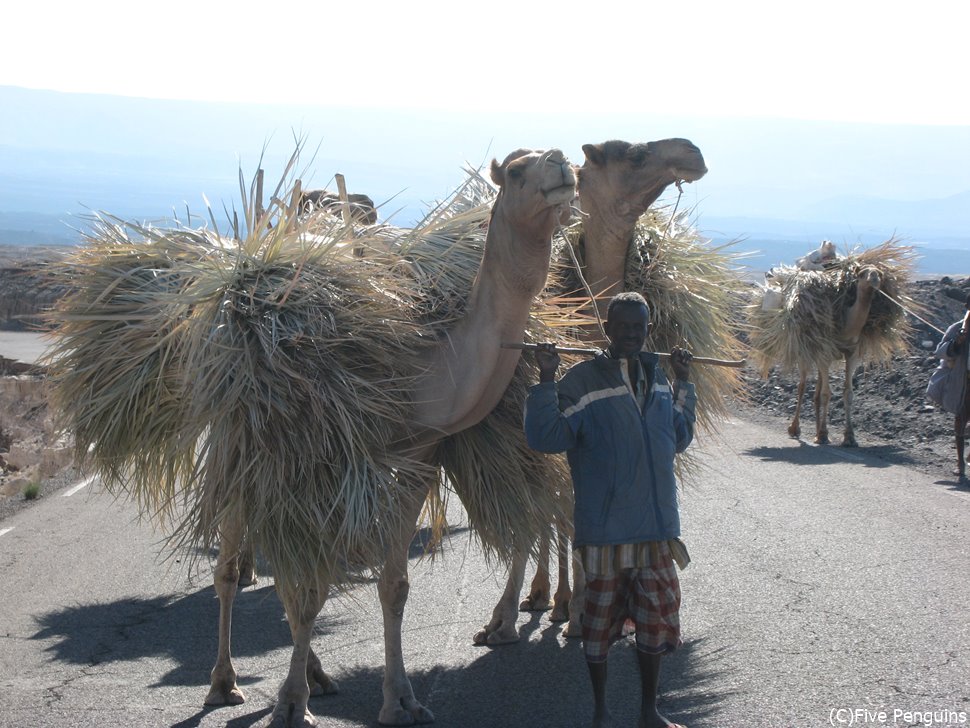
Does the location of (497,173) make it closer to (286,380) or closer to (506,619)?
(286,380)

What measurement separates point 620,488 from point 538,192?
1273mm

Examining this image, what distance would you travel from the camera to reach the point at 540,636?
6.84 m

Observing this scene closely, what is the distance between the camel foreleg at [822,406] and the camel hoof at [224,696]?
10706 millimetres

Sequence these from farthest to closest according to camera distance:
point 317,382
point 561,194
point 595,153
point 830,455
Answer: point 830,455 < point 595,153 < point 317,382 < point 561,194

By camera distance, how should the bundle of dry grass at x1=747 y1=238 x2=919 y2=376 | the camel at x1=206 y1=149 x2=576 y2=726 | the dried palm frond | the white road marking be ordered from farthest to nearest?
the bundle of dry grass at x1=747 y1=238 x2=919 y2=376, the white road marking, the dried palm frond, the camel at x1=206 y1=149 x2=576 y2=726

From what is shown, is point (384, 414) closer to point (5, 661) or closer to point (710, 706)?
point (710, 706)

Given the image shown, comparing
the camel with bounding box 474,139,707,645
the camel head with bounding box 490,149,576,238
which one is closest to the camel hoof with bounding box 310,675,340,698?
the camel with bounding box 474,139,707,645

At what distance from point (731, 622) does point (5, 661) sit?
13.3 ft

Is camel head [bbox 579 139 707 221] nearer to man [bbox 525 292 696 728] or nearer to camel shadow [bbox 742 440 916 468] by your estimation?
man [bbox 525 292 696 728]

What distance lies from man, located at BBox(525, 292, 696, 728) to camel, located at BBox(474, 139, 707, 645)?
1128 mm

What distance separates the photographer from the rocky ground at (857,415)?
1334cm

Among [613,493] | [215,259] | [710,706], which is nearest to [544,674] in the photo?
[710,706]

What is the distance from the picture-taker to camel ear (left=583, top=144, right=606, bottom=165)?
6.45 meters

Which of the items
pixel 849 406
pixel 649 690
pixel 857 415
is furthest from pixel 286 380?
pixel 857 415
